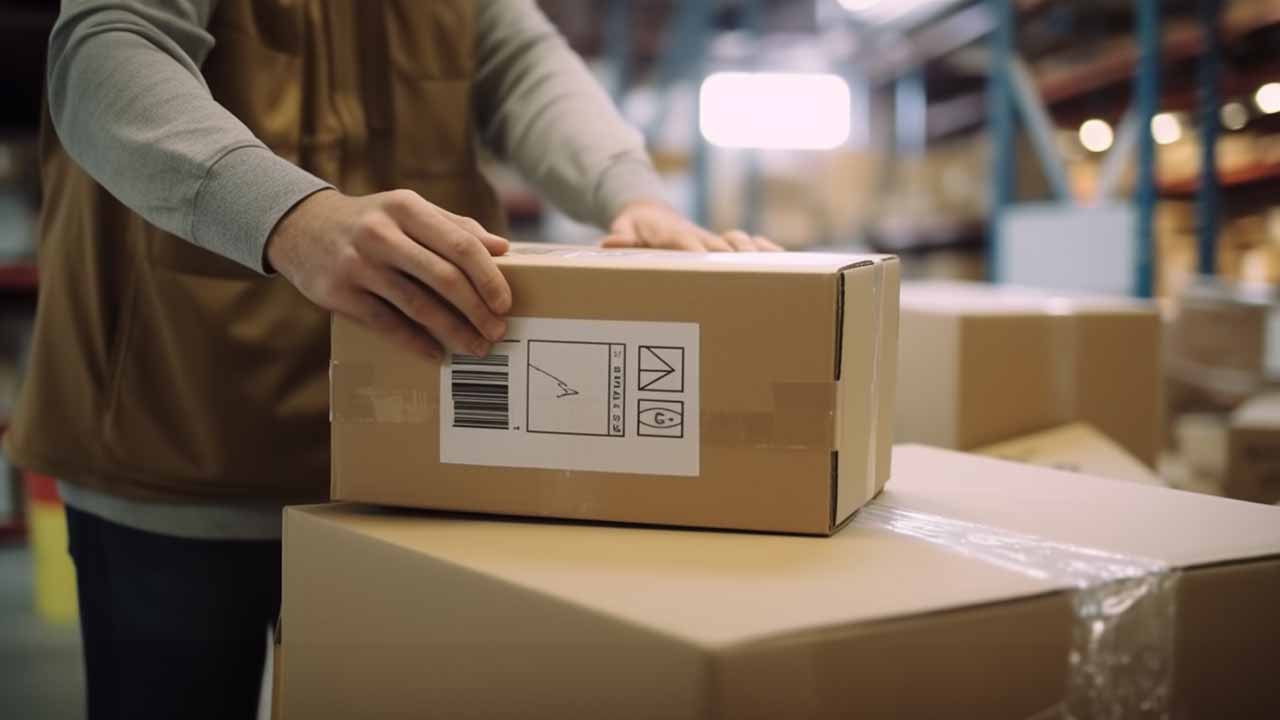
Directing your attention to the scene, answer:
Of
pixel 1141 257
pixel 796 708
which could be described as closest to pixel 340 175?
pixel 796 708

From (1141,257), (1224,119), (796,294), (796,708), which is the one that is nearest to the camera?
(796,708)

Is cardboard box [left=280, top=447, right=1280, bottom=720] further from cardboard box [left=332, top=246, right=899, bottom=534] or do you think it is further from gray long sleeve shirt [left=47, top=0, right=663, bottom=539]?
gray long sleeve shirt [left=47, top=0, right=663, bottom=539]

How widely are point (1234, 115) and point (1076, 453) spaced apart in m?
3.25

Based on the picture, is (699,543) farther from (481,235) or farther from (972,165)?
(972,165)

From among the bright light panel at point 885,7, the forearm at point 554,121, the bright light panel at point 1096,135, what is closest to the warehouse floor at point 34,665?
the forearm at point 554,121

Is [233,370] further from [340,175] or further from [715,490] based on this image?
[715,490]

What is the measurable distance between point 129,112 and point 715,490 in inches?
19.6

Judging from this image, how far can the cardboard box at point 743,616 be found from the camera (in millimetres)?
570

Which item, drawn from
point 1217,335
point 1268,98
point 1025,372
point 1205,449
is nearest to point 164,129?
point 1025,372

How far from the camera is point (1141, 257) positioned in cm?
346

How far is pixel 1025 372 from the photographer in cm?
135

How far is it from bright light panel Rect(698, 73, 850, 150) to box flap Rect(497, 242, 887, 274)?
805 centimetres

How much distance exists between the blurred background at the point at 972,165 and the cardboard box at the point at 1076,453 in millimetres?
766

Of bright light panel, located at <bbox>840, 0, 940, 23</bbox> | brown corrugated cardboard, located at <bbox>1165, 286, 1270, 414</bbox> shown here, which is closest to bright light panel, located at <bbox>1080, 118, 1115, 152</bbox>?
bright light panel, located at <bbox>840, 0, 940, 23</bbox>
